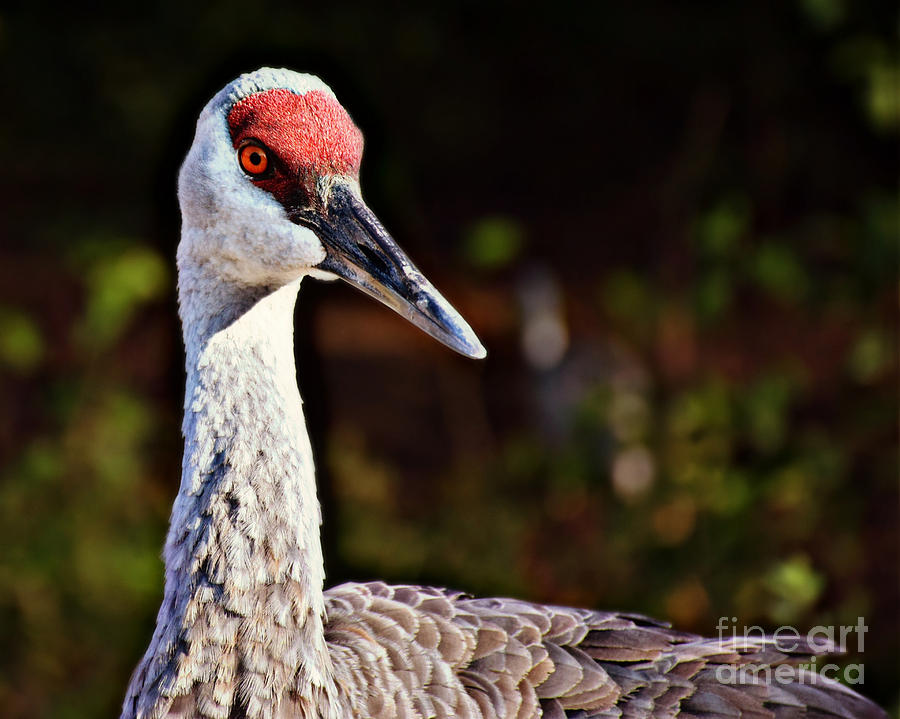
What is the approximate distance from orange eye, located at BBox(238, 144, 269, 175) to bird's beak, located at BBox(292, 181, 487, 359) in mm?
108

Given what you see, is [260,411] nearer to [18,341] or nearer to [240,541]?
[240,541]

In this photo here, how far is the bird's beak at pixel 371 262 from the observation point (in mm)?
1929

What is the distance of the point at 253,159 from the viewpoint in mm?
2004

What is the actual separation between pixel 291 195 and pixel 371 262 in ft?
0.63

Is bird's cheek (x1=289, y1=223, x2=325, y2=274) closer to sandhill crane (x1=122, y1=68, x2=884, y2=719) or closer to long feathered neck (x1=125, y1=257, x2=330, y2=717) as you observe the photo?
sandhill crane (x1=122, y1=68, x2=884, y2=719)

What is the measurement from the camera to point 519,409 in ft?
19.7

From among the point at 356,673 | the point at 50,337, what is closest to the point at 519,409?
the point at 50,337

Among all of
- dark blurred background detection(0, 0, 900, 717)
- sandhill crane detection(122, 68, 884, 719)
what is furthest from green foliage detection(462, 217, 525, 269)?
sandhill crane detection(122, 68, 884, 719)

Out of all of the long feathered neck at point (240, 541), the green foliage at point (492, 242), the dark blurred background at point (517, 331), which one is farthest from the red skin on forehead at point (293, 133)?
the green foliage at point (492, 242)

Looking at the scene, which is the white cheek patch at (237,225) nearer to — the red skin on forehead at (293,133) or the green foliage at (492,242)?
the red skin on forehead at (293,133)

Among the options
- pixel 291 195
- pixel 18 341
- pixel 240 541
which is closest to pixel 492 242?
pixel 18 341

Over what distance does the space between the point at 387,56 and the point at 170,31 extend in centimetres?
100

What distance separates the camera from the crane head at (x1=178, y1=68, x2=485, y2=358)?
1.98 metres

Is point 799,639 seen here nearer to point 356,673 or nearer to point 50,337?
point 356,673
